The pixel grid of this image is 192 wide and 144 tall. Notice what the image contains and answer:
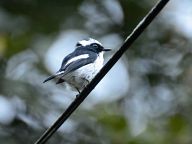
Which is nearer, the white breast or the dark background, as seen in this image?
the white breast

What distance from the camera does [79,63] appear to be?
4359 mm

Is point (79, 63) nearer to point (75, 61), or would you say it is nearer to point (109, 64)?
point (75, 61)

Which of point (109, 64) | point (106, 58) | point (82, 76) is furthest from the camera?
point (106, 58)

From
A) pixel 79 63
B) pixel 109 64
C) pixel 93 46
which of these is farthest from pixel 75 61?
pixel 109 64

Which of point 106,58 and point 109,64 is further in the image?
point 106,58

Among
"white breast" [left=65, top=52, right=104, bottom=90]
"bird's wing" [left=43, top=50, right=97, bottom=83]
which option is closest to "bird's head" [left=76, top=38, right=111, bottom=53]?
"bird's wing" [left=43, top=50, right=97, bottom=83]

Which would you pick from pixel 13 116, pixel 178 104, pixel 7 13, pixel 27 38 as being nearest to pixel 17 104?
pixel 13 116

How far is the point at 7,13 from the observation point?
908cm

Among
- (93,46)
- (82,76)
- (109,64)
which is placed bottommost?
(109,64)

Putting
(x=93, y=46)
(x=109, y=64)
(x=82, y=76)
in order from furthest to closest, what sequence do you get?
(x=93, y=46) → (x=82, y=76) → (x=109, y=64)

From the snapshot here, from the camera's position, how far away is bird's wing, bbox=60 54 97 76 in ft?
13.9

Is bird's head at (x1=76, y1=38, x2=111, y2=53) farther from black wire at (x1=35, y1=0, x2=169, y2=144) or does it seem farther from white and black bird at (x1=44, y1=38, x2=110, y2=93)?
black wire at (x1=35, y1=0, x2=169, y2=144)

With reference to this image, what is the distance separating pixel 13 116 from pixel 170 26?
232 cm

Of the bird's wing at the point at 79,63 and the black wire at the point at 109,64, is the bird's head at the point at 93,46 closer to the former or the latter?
the bird's wing at the point at 79,63
